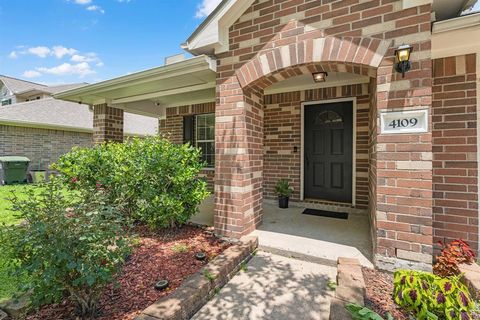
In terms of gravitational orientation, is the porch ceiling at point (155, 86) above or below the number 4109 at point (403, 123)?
above

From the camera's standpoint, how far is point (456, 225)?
3.07 metres

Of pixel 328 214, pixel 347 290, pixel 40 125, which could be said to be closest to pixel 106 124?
pixel 328 214

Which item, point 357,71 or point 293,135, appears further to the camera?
Answer: point 293,135

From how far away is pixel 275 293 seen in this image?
2.49 meters

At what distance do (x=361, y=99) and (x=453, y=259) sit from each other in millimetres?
3170

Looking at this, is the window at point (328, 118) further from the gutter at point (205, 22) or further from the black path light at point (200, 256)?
the black path light at point (200, 256)

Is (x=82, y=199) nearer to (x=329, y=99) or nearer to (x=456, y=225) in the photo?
(x=456, y=225)

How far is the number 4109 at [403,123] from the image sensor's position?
2545 mm

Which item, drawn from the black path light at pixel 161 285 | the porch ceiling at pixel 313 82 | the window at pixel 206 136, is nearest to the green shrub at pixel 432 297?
the black path light at pixel 161 285

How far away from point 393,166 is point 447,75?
1.59 m

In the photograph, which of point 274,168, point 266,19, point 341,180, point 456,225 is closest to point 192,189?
point 274,168

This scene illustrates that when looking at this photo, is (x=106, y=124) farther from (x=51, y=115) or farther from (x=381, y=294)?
(x=51, y=115)

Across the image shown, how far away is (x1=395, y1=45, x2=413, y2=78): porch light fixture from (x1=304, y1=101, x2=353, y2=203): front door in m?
2.55

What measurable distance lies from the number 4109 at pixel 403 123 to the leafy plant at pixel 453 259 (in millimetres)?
1534
